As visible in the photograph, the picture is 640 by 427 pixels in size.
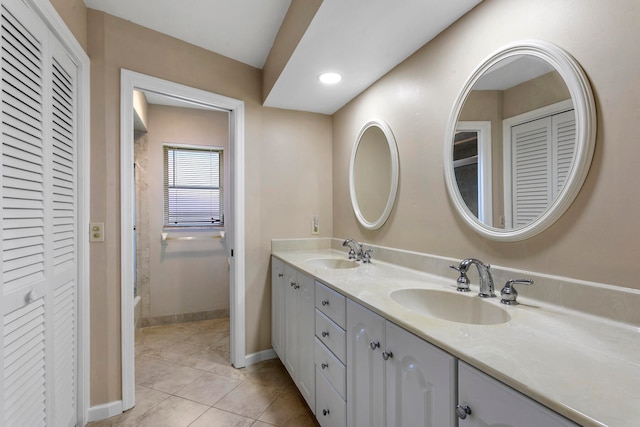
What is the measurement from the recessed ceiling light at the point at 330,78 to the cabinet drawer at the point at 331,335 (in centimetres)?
146

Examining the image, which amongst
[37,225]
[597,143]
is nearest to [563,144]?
→ [597,143]

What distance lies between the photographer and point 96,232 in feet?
5.76

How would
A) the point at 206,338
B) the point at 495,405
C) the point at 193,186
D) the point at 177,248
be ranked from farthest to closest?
the point at 193,186 < the point at 177,248 < the point at 206,338 < the point at 495,405

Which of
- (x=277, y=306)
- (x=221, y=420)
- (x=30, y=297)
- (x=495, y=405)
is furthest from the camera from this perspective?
(x=277, y=306)

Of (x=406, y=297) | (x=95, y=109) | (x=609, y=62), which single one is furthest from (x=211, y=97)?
(x=609, y=62)

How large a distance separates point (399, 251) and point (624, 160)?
1.08m

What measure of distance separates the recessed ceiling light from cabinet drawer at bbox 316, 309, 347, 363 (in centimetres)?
146

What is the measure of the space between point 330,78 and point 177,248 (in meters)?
2.47

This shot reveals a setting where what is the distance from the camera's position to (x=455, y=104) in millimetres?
1388

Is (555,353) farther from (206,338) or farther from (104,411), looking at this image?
(206,338)

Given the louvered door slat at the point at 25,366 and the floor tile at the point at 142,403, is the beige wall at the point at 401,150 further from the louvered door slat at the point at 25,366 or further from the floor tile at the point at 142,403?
the louvered door slat at the point at 25,366

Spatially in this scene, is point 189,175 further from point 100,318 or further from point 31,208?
point 31,208

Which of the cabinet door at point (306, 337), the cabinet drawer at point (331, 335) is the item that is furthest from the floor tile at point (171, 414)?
the cabinet drawer at point (331, 335)

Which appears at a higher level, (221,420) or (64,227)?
(64,227)
